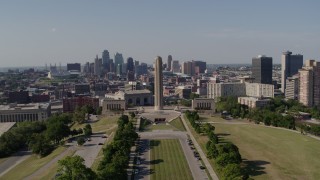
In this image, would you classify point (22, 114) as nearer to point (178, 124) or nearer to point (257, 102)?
point (178, 124)

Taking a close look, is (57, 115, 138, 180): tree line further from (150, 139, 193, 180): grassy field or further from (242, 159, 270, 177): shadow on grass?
(242, 159, 270, 177): shadow on grass

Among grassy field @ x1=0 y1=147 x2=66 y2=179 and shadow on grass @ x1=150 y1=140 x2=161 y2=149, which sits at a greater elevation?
shadow on grass @ x1=150 y1=140 x2=161 y2=149

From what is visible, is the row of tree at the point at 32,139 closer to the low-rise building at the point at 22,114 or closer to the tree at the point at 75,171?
the low-rise building at the point at 22,114

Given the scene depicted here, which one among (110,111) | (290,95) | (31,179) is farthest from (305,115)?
(31,179)

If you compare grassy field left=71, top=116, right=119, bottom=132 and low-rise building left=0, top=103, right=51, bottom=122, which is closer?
grassy field left=71, top=116, right=119, bottom=132

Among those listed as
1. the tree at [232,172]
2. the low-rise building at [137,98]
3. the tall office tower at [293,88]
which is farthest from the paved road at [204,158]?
the tall office tower at [293,88]

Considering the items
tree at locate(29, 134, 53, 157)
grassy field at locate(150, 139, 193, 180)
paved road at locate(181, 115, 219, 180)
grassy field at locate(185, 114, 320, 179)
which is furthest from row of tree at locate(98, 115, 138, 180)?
grassy field at locate(185, 114, 320, 179)
